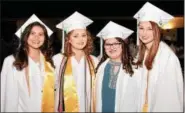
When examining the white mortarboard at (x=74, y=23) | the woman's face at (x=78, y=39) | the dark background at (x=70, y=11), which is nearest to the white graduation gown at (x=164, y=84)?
the woman's face at (x=78, y=39)

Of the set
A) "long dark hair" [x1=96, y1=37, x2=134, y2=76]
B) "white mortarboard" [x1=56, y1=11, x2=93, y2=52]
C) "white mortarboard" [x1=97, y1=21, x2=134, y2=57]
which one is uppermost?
"white mortarboard" [x1=56, y1=11, x2=93, y2=52]

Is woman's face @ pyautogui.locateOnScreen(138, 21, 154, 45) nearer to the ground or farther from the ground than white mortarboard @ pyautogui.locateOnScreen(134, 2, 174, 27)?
nearer to the ground

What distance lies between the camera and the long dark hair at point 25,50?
3680 mm

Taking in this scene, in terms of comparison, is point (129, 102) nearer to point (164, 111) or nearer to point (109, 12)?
point (164, 111)

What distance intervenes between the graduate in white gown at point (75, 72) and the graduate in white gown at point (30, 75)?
12 centimetres

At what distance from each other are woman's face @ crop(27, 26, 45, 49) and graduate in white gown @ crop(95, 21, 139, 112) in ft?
2.14

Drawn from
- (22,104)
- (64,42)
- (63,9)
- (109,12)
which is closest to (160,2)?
(109,12)

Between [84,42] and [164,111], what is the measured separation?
1050 mm

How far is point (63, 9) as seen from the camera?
772 cm

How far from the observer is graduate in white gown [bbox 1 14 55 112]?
3615 mm

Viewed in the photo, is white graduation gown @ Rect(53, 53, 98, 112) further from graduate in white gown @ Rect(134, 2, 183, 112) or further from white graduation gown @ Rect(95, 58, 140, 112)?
graduate in white gown @ Rect(134, 2, 183, 112)

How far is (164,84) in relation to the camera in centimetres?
360

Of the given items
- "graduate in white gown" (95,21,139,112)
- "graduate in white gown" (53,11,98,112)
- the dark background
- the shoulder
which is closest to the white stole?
"graduate in white gown" (95,21,139,112)

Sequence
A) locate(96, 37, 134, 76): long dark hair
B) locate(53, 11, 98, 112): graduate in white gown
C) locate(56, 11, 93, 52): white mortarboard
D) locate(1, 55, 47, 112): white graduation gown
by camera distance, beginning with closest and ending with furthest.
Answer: locate(1, 55, 47, 112): white graduation gown < locate(96, 37, 134, 76): long dark hair < locate(53, 11, 98, 112): graduate in white gown < locate(56, 11, 93, 52): white mortarboard
